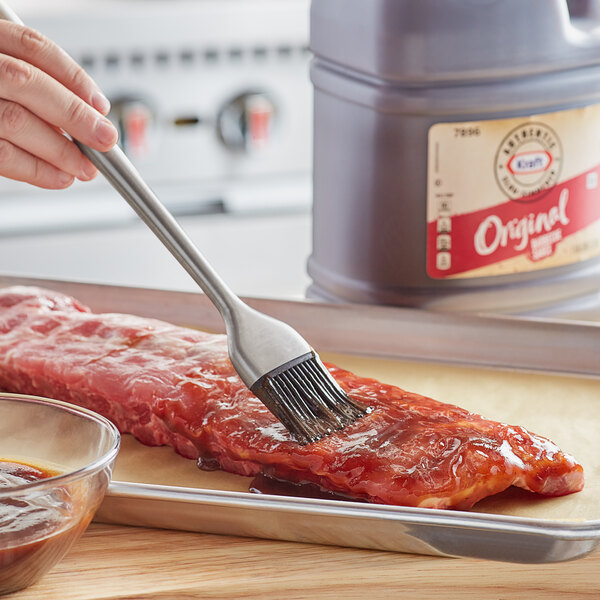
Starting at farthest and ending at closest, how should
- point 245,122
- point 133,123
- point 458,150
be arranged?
point 245,122, point 133,123, point 458,150

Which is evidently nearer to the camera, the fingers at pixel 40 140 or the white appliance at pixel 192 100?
the fingers at pixel 40 140

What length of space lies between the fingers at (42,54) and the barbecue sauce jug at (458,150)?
33 cm

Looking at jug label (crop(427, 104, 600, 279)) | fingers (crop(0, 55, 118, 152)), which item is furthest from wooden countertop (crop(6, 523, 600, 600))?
jug label (crop(427, 104, 600, 279))

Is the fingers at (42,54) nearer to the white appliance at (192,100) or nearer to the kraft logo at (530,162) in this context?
the kraft logo at (530,162)

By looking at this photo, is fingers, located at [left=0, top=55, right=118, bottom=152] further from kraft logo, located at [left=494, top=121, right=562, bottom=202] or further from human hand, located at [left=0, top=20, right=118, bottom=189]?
Answer: kraft logo, located at [left=494, top=121, right=562, bottom=202]

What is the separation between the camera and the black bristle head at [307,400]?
0.98 metres

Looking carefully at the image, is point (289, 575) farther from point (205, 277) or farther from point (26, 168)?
point (26, 168)

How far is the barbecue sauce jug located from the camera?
120cm

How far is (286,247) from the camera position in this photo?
2559 mm

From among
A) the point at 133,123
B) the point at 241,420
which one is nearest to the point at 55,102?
the point at 241,420

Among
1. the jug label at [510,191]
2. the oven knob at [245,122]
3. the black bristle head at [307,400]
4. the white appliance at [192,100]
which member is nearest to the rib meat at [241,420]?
the black bristle head at [307,400]

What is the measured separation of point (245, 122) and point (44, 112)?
4.97 ft

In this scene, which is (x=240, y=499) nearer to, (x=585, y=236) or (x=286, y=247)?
(x=585, y=236)

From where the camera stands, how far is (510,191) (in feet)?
4.16
